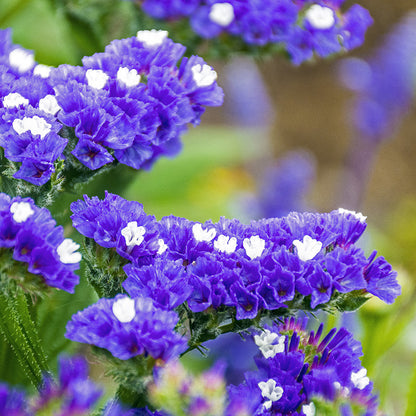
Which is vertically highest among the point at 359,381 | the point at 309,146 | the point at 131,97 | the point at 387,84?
the point at 131,97

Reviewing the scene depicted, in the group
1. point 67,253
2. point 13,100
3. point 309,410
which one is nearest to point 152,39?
point 13,100

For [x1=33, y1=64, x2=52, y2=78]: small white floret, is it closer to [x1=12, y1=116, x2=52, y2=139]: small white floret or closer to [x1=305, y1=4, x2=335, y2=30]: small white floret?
[x1=12, y1=116, x2=52, y2=139]: small white floret

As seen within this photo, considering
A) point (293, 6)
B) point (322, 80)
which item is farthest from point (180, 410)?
point (322, 80)

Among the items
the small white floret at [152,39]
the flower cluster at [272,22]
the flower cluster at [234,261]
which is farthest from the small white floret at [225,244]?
the flower cluster at [272,22]

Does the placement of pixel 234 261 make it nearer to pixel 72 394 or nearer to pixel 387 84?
pixel 72 394

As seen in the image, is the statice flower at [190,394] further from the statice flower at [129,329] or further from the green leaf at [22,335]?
the green leaf at [22,335]

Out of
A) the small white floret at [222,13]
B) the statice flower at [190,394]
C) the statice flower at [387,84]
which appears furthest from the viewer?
the statice flower at [387,84]
